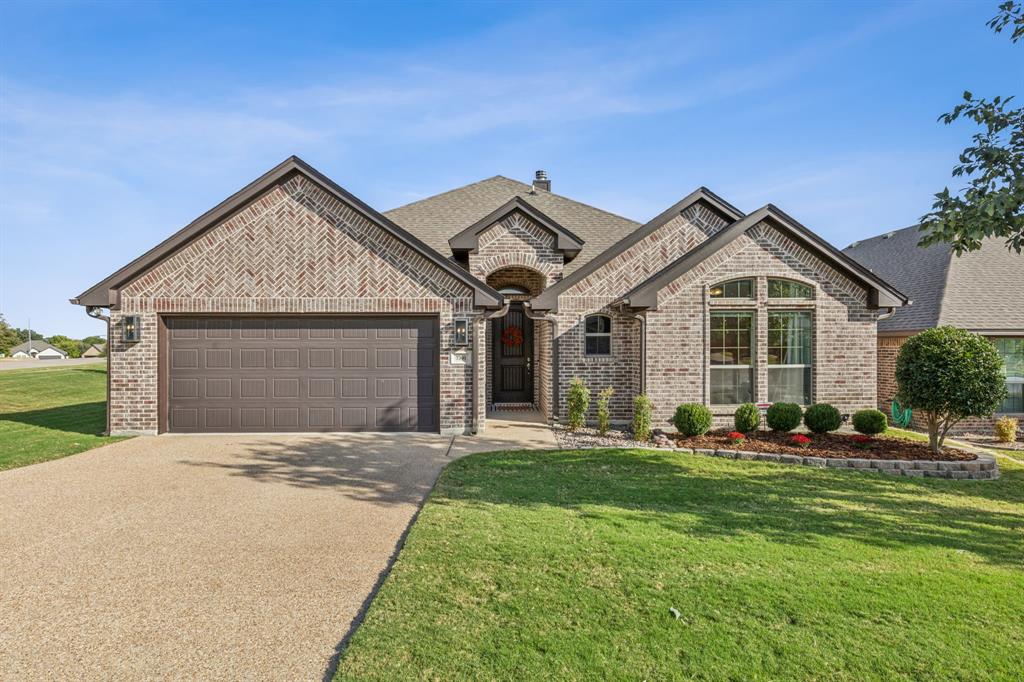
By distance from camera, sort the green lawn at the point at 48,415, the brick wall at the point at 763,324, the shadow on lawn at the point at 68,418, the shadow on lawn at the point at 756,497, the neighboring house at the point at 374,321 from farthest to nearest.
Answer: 1. the shadow on lawn at the point at 68,418
2. the brick wall at the point at 763,324
3. the neighboring house at the point at 374,321
4. the green lawn at the point at 48,415
5. the shadow on lawn at the point at 756,497

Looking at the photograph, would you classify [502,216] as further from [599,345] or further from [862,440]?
[862,440]

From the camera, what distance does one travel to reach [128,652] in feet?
11.1

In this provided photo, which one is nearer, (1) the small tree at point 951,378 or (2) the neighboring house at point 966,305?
(1) the small tree at point 951,378

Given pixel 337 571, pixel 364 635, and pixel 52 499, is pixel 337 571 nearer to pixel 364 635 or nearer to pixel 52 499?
pixel 364 635

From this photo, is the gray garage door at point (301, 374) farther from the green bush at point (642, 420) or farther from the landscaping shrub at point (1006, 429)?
the landscaping shrub at point (1006, 429)

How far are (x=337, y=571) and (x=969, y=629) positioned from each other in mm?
4662

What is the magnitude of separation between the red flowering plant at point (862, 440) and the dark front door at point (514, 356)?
7905 millimetres

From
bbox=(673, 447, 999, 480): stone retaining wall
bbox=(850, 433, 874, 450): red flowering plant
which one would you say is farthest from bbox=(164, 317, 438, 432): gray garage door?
bbox=(850, 433, 874, 450): red flowering plant

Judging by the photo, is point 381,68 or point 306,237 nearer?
point 306,237

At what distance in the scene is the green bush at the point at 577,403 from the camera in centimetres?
1129

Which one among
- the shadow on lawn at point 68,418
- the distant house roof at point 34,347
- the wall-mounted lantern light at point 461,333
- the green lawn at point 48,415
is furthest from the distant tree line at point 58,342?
the wall-mounted lantern light at point 461,333

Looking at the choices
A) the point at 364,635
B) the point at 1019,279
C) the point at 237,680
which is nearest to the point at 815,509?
the point at 364,635

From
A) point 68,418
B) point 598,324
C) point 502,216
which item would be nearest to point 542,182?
point 502,216

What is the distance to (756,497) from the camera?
671 centimetres
